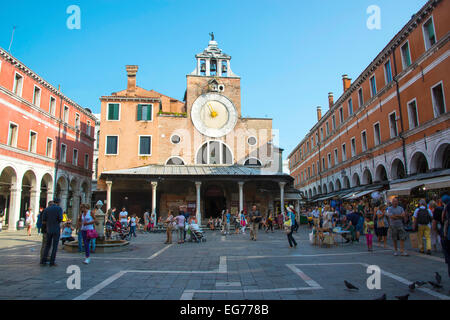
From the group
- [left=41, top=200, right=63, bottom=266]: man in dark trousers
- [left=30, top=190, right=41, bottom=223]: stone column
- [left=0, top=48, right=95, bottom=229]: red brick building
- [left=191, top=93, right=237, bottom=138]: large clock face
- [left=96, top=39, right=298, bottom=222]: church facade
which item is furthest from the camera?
[left=191, top=93, right=237, bottom=138]: large clock face

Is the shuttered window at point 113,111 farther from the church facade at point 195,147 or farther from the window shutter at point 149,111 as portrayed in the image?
the window shutter at point 149,111

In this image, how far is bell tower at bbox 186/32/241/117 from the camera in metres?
28.2

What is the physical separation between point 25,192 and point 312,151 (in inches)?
1283

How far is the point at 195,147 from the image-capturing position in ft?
88.9

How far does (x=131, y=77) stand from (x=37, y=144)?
32.4 ft

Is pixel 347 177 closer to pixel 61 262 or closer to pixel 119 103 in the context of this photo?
pixel 119 103

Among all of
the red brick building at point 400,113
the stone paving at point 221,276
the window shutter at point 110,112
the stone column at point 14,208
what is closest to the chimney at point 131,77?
the window shutter at point 110,112

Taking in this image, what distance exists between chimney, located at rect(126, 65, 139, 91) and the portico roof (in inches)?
318

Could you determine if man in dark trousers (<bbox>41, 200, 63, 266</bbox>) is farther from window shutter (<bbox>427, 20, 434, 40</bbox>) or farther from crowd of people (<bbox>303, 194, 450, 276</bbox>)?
window shutter (<bbox>427, 20, 434, 40</bbox>)

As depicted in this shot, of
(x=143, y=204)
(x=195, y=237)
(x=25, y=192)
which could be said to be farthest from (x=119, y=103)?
(x=195, y=237)

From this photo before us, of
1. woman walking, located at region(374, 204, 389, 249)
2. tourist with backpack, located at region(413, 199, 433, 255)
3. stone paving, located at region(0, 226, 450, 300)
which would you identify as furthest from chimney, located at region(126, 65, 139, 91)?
tourist with backpack, located at region(413, 199, 433, 255)

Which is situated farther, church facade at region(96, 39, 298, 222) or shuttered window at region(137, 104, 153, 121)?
shuttered window at region(137, 104, 153, 121)
